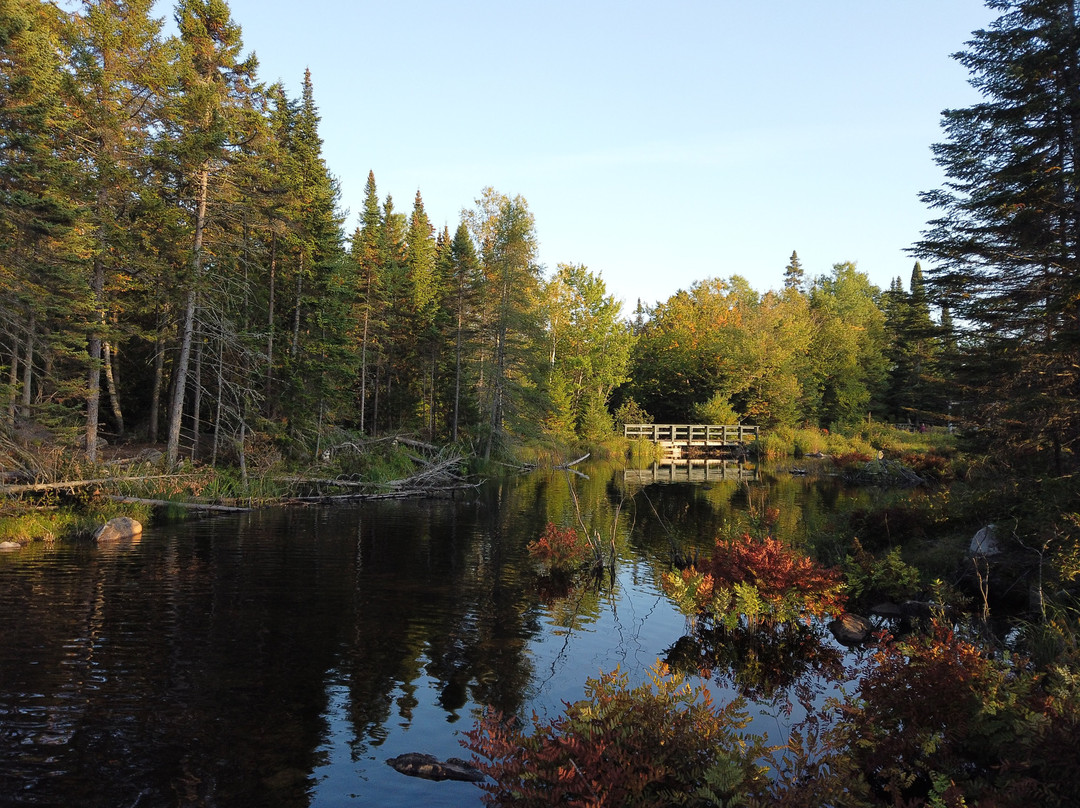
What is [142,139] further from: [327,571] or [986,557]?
[986,557]

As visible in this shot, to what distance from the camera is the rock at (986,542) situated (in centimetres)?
1228

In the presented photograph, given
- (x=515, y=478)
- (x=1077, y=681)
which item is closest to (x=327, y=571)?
(x=1077, y=681)

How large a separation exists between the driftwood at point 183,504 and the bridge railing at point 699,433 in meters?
37.8

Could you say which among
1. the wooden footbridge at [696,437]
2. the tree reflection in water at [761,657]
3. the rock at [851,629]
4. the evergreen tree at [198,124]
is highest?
the evergreen tree at [198,124]

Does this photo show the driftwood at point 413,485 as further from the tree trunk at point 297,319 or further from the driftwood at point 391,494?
the tree trunk at point 297,319

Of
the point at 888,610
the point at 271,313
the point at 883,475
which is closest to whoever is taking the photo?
the point at 888,610

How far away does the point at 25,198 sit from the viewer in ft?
51.4

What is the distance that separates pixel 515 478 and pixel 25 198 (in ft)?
81.4

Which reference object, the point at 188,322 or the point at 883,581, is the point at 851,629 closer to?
the point at 883,581

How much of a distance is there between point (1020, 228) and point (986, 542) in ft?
26.4

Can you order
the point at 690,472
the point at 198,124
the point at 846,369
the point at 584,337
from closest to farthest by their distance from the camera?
1. the point at 198,124
2. the point at 690,472
3. the point at 584,337
4. the point at 846,369

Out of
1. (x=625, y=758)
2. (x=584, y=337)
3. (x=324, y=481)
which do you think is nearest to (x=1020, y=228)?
(x=625, y=758)

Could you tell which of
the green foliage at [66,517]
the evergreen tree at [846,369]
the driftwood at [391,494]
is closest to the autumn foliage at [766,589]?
the green foliage at [66,517]

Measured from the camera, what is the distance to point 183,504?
19.8 meters
